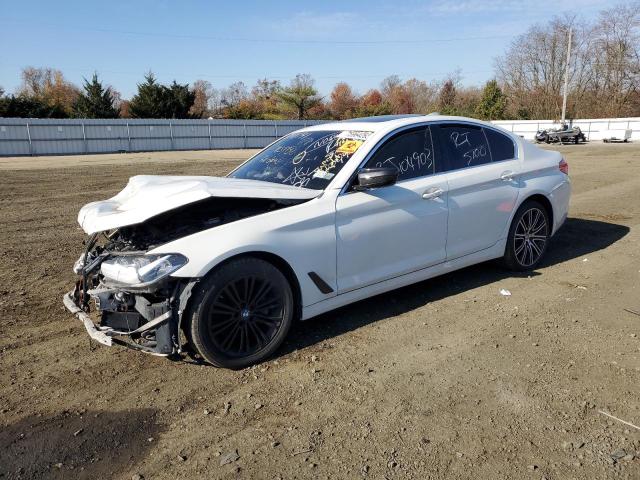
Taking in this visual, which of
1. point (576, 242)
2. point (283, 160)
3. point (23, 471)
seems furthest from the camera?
point (576, 242)

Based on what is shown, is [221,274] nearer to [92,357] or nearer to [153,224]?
[153,224]

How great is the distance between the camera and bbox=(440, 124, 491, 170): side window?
16.5ft

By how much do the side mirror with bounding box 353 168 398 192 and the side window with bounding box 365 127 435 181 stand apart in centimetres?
25

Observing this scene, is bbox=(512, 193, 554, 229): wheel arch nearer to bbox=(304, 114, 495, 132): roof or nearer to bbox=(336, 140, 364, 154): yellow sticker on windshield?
bbox=(304, 114, 495, 132): roof

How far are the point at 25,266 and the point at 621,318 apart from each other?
20.9 feet

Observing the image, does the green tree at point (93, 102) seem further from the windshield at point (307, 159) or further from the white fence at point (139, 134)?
the windshield at point (307, 159)

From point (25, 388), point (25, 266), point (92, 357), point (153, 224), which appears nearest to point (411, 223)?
point (153, 224)

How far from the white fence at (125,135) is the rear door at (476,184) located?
33.8 m

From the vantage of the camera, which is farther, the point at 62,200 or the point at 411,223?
the point at 62,200

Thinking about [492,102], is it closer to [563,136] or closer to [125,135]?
[563,136]

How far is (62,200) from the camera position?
1188cm

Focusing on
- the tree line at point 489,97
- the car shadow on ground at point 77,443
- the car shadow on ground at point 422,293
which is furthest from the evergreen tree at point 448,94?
the car shadow on ground at point 77,443

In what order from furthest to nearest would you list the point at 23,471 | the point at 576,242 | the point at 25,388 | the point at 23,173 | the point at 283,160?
the point at 23,173 < the point at 576,242 < the point at 283,160 < the point at 25,388 < the point at 23,471

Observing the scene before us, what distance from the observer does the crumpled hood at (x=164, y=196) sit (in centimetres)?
362
